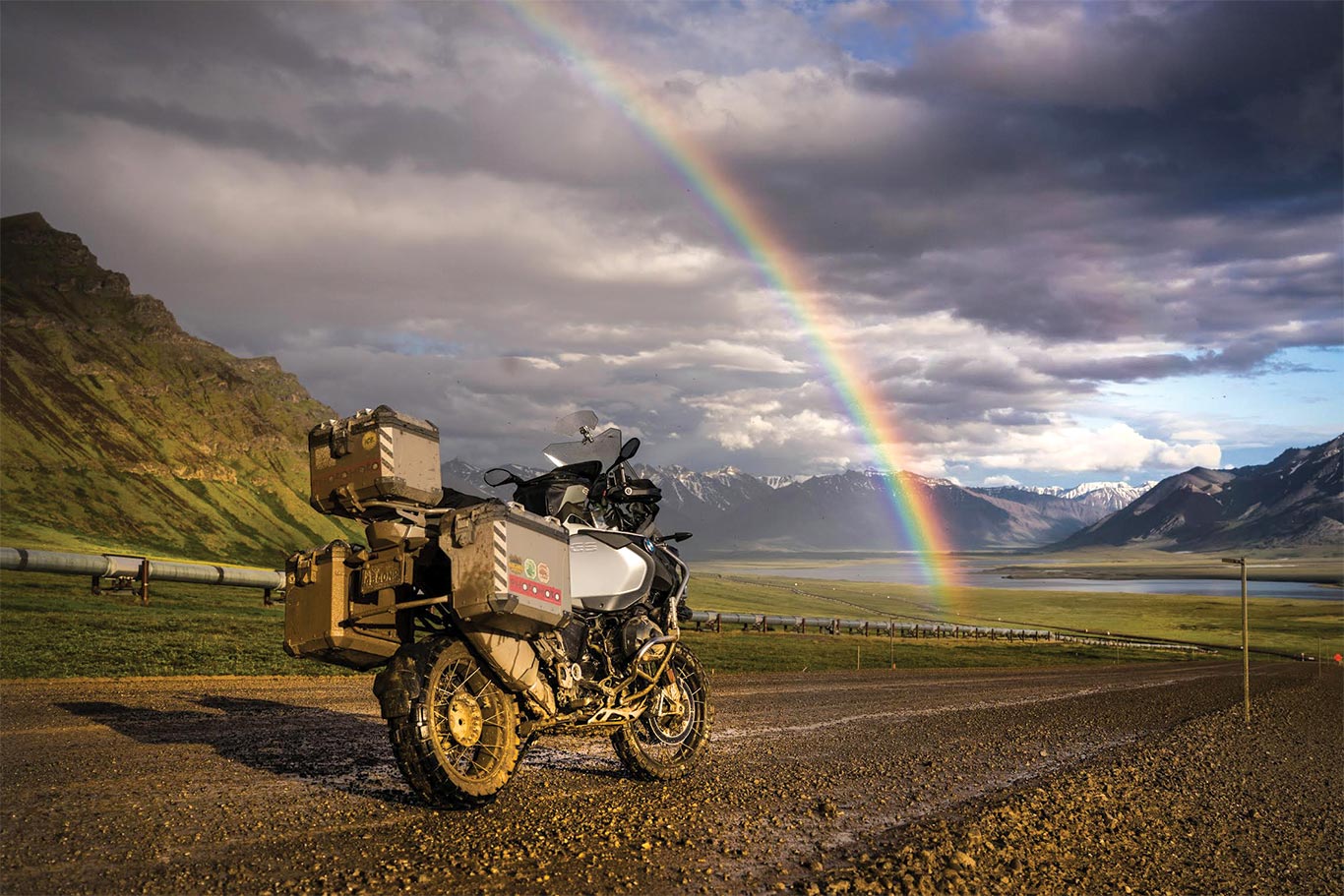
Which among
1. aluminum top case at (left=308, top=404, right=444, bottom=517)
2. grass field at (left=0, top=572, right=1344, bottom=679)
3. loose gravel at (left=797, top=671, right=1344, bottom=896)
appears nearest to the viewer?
loose gravel at (left=797, top=671, right=1344, bottom=896)

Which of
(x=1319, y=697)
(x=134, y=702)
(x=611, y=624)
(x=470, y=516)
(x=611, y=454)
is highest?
(x=611, y=454)

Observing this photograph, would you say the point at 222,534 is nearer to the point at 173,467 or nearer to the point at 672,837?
the point at 173,467

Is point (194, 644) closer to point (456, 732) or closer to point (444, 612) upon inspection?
point (444, 612)

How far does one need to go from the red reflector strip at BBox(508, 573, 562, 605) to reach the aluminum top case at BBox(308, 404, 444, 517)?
1.00 m

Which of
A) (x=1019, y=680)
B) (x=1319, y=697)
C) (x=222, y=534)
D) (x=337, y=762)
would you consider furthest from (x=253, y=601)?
(x=222, y=534)

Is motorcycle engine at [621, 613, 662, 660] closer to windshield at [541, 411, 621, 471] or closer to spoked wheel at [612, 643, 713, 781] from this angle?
spoked wheel at [612, 643, 713, 781]

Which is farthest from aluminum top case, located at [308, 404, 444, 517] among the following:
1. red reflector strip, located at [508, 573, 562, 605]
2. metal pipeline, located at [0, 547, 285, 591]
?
metal pipeline, located at [0, 547, 285, 591]

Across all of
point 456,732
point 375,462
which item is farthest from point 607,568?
point 375,462

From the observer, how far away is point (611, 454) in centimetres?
1086

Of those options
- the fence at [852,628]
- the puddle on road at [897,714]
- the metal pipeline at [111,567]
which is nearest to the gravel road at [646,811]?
the puddle on road at [897,714]

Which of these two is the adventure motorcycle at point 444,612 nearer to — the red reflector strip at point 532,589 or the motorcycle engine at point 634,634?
the red reflector strip at point 532,589

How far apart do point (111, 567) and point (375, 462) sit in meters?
41.0

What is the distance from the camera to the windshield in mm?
10812

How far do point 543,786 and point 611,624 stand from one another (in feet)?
5.50
